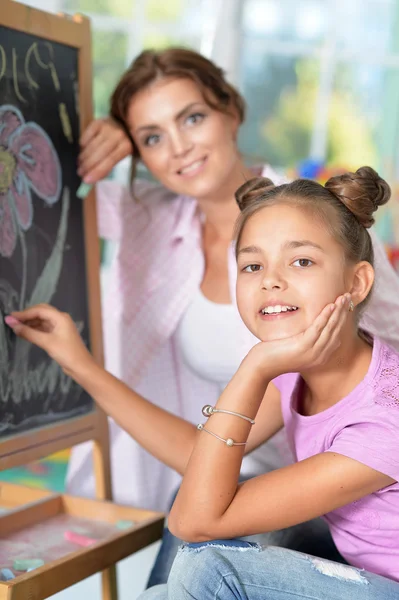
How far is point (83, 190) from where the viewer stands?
6.12 feet

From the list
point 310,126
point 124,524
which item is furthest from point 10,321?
point 310,126

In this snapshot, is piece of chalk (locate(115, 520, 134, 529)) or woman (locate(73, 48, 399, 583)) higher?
woman (locate(73, 48, 399, 583))

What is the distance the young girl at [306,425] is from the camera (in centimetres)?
128

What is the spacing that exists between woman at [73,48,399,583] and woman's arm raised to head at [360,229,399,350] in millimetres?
26

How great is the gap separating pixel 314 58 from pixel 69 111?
2937 mm

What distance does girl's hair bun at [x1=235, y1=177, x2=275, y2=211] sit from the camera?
149 cm

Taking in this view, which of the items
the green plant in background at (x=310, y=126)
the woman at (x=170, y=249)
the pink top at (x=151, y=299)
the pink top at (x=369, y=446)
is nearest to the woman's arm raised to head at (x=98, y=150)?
the woman at (x=170, y=249)

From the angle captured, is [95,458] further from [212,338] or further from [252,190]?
[252,190]

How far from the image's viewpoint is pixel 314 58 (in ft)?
14.7

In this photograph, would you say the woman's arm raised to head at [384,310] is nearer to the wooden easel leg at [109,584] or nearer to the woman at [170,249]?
the woman at [170,249]

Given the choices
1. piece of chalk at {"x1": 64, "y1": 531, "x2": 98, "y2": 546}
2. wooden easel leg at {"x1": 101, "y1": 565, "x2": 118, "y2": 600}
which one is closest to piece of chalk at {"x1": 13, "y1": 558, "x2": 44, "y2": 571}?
piece of chalk at {"x1": 64, "y1": 531, "x2": 98, "y2": 546}

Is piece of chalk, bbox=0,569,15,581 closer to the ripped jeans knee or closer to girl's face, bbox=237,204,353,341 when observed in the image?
the ripped jeans knee

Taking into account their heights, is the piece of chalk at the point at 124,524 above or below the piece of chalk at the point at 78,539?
below

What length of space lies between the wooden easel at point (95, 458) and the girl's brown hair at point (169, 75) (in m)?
0.17
